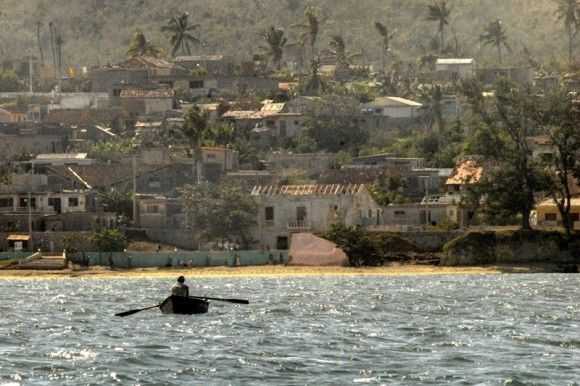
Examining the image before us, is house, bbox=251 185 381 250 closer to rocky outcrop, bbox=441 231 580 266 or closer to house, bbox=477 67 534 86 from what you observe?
rocky outcrop, bbox=441 231 580 266

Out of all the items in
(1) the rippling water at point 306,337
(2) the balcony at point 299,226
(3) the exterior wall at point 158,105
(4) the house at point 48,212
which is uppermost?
(3) the exterior wall at point 158,105

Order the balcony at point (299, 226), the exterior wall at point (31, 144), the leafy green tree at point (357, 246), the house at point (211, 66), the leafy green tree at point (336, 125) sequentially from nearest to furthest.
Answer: the leafy green tree at point (357, 246) → the balcony at point (299, 226) → the exterior wall at point (31, 144) → the leafy green tree at point (336, 125) → the house at point (211, 66)

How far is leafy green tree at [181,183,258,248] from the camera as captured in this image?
13838cm

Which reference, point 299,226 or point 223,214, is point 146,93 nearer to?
point 299,226

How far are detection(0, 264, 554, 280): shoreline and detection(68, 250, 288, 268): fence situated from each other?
1.19 m

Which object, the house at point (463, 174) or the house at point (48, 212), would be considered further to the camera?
the house at point (48, 212)

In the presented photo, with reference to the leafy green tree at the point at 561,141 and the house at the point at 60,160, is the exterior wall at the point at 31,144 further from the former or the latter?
the leafy green tree at the point at 561,141

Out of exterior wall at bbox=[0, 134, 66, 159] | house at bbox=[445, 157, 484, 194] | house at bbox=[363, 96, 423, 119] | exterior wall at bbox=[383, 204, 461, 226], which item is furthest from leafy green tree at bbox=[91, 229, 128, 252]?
house at bbox=[363, 96, 423, 119]

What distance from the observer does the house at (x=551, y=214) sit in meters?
137

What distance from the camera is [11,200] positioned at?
144m

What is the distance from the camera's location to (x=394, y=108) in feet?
581

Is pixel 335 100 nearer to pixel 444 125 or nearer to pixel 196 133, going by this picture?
pixel 444 125

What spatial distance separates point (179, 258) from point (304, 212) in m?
12.1

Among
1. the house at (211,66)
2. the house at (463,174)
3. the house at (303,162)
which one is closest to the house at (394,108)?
the house at (303,162)
